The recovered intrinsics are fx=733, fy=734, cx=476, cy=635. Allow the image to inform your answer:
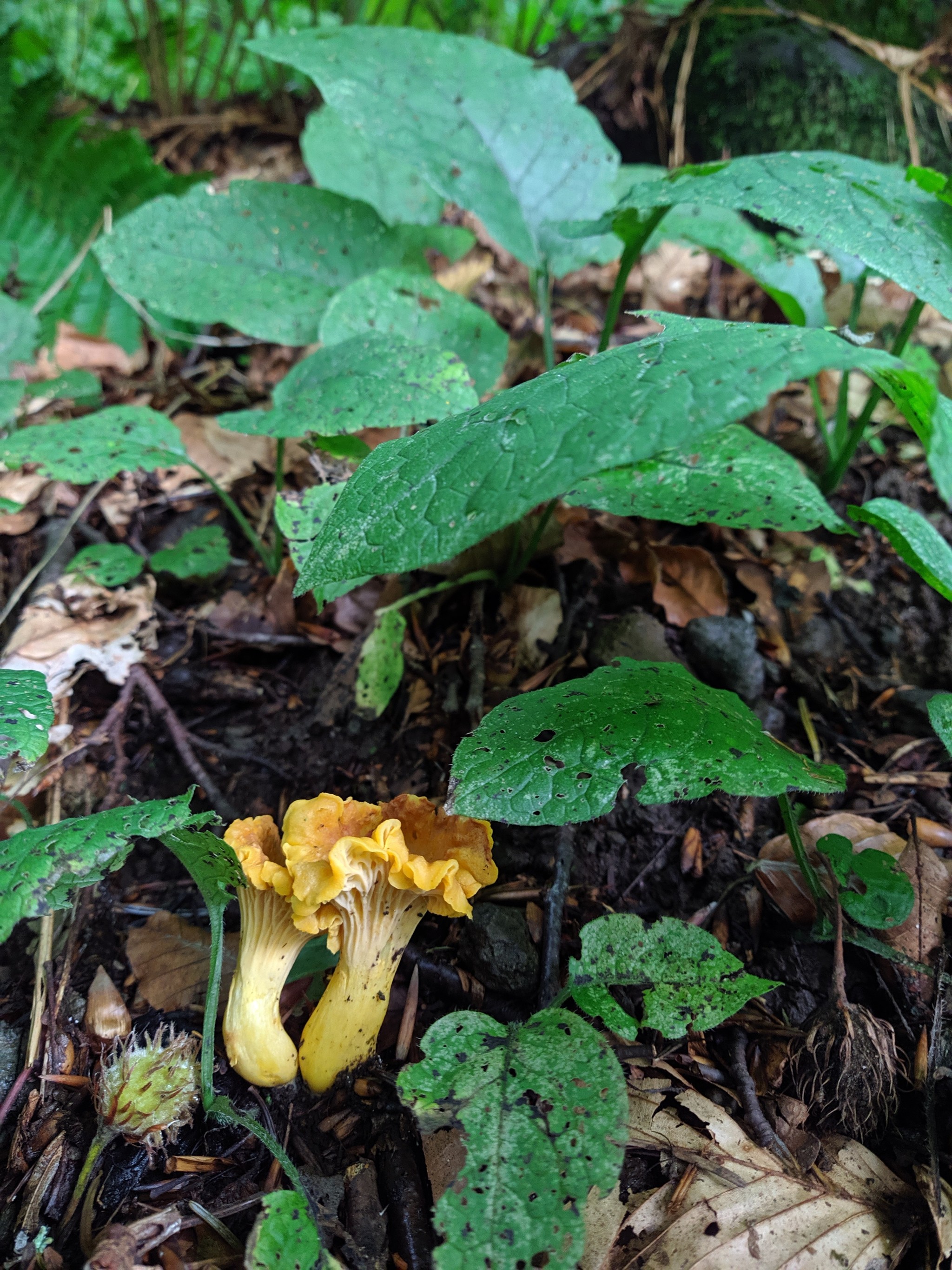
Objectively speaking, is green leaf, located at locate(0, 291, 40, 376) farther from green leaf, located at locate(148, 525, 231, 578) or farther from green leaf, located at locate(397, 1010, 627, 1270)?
green leaf, located at locate(397, 1010, 627, 1270)

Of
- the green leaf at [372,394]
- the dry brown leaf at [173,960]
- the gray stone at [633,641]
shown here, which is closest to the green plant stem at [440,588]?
the gray stone at [633,641]

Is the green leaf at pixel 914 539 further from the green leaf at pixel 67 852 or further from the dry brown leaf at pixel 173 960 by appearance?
the dry brown leaf at pixel 173 960

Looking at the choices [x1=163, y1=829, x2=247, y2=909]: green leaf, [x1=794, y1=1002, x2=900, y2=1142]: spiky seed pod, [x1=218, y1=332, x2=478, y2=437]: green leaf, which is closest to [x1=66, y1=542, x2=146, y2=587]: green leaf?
[x1=218, y1=332, x2=478, y2=437]: green leaf

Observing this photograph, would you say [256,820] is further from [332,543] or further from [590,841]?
[590,841]

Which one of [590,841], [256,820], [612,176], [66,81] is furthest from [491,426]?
[66,81]

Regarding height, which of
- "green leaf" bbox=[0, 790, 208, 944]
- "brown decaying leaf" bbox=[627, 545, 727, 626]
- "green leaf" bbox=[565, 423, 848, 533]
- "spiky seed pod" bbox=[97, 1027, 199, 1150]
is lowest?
"spiky seed pod" bbox=[97, 1027, 199, 1150]
